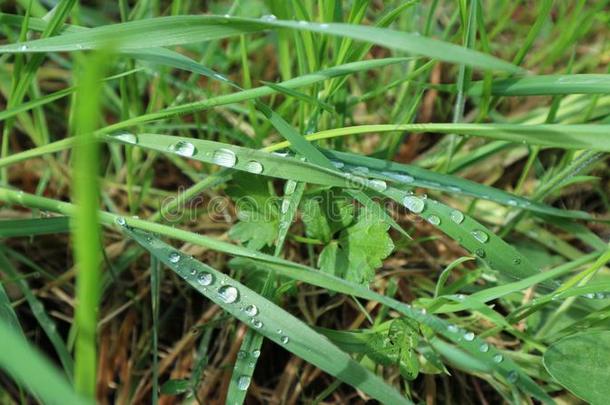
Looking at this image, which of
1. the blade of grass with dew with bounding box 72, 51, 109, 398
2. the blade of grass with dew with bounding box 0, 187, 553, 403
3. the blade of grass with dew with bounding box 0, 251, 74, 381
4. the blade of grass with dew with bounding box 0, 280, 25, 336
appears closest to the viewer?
the blade of grass with dew with bounding box 72, 51, 109, 398

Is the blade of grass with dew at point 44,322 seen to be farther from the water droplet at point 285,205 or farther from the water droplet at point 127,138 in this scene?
the water droplet at point 285,205

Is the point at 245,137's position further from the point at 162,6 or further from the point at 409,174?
the point at 162,6

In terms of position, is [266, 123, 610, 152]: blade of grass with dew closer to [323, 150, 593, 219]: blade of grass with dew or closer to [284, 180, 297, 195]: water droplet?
[323, 150, 593, 219]: blade of grass with dew

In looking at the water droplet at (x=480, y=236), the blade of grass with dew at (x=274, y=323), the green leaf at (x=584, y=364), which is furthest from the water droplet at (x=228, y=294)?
the green leaf at (x=584, y=364)

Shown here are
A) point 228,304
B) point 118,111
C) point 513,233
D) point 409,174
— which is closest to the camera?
point 228,304

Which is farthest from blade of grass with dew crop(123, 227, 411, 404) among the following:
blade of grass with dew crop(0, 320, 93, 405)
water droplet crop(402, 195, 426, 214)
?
blade of grass with dew crop(0, 320, 93, 405)

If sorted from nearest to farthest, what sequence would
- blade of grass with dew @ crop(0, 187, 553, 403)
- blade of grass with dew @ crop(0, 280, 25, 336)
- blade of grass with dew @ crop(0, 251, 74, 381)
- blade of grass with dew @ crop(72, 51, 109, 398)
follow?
blade of grass with dew @ crop(72, 51, 109, 398)
blade of grass with dew @ crop(0, 187, 553, 403)
blade of grass with dew @ crop(0, 280, 25, 336)
blade of grass with dew @ crop(0, 251, 74, 381)

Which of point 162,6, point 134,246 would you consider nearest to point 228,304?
point 134,246

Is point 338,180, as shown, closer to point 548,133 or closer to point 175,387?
point 548,133
